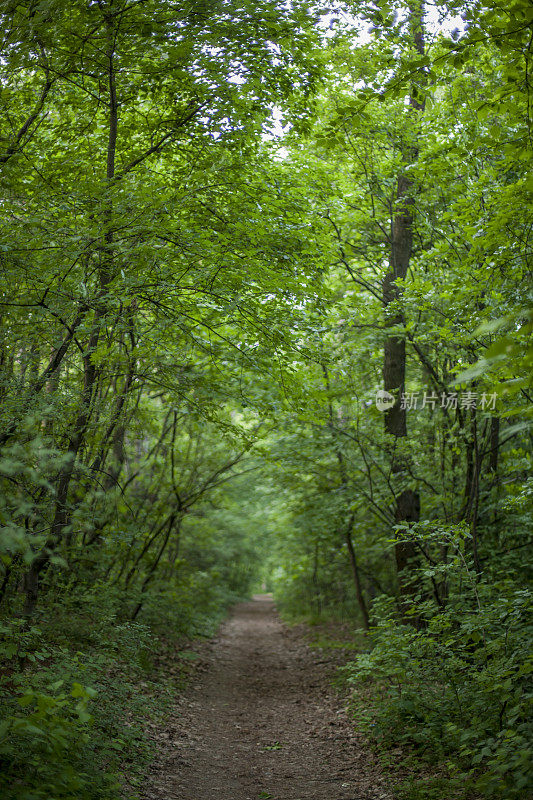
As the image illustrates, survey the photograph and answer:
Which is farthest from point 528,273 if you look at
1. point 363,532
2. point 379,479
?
point 363,532

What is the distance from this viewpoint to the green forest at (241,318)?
13.9 ft

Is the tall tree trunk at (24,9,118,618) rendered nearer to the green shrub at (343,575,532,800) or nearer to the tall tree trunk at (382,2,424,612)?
the green shrub at (343,575,532,800)

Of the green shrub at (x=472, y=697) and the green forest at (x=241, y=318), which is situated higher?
the green forest at (x=241, y=318)

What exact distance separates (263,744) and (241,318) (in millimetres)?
4853

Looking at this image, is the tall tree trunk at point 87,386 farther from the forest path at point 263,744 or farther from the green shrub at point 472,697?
the green shrub at point 472,697

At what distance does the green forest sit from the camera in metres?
4.25

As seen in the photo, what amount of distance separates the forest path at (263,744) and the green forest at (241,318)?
0.59 feet

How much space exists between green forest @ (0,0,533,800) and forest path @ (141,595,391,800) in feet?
0.59

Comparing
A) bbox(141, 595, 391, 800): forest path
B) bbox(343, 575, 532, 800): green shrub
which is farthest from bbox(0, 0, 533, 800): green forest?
bbox(141, 595, 391, 800): forest path

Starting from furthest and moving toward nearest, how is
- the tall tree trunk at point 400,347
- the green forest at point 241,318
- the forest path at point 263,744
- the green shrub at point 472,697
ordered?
the tall tree trunk at point 400,347 → the forest path at point 263,744 → the green forest at point 241,318 → the green shrub at point 472,697

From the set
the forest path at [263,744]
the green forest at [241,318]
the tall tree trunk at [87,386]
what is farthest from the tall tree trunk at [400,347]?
the tall tree trunk at [87,386]

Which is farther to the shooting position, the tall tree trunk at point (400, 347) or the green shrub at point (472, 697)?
the tall tree trunk at point (400, 347)

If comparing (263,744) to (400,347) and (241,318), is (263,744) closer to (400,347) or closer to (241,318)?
(241,318)

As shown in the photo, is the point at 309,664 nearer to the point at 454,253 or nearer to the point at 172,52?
the point at 454,253
